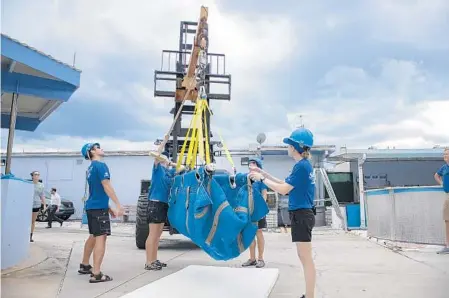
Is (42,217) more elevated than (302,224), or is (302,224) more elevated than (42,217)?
(302,224)

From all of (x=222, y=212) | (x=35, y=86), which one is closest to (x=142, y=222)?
(x=35, y=86)

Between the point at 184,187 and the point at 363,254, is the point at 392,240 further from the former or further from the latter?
the point at 184,187

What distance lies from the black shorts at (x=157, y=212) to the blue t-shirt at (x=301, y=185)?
2.44 meters

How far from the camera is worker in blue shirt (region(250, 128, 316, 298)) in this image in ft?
12.4

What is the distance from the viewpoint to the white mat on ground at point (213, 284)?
388 centimetres

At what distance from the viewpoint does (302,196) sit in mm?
3863

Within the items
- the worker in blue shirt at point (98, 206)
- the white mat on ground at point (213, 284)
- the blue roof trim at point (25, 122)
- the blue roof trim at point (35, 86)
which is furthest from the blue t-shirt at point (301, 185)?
the blue roof trim at point (25, 122)

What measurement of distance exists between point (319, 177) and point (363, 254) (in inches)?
369

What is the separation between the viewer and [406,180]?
17.8 m

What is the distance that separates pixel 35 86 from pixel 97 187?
2.14 m

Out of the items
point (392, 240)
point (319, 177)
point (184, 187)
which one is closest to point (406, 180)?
point (319, 177)

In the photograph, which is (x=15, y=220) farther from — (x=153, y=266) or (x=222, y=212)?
(x=222, y=212)

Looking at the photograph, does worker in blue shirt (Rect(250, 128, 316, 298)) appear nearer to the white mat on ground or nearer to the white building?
the white mat on ground

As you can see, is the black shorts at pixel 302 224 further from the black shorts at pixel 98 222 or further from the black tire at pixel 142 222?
the black tire at pixel 142 222
